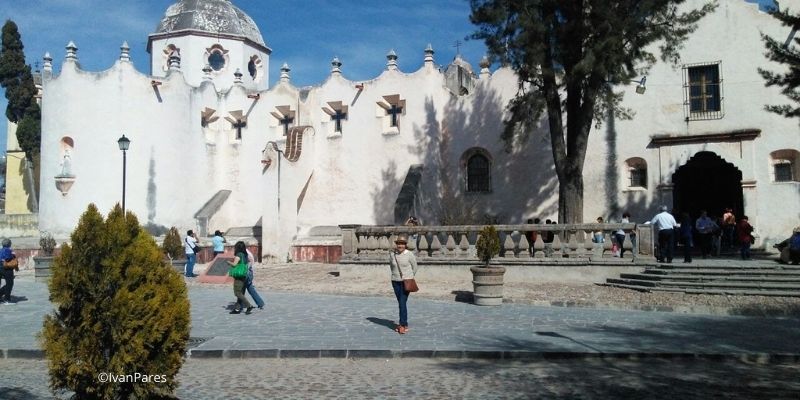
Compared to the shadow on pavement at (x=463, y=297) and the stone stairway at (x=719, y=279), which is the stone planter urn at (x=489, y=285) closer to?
the shadow on pavement at (x=463, y=297)

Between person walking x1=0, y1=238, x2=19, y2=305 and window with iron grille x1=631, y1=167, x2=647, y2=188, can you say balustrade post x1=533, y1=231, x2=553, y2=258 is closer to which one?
window with iron grille x1=631, y1=167, x2=647, y2=188

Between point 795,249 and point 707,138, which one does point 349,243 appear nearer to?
point 795,249

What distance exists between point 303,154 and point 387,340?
729 inches

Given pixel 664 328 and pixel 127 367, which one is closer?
pixel 127 367

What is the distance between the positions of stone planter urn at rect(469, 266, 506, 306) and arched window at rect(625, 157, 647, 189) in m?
11.2

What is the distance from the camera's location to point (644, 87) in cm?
2239

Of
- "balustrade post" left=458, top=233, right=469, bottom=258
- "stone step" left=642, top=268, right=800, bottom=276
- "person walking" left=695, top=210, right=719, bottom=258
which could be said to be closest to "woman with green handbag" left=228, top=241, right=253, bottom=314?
"balustrade post" left=458, top=233, right=469, bottom=258

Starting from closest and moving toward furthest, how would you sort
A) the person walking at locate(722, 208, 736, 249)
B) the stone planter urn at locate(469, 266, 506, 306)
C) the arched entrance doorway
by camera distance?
the stone planter urn at locate(469, 266, 506, 306)
the person walking at locate(722, 208, 736, 249)
the arched entrance doorway

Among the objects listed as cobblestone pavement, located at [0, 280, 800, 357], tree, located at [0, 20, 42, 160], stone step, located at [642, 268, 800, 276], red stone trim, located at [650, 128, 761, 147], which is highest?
tree, located at [0, 20, 42, 160]

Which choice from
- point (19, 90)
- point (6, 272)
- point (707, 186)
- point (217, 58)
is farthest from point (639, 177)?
point (19, 90)

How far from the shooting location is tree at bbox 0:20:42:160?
39.8 meters

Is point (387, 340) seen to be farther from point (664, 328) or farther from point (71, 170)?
point (71, 170)

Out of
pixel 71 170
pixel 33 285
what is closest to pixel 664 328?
pixel 33 285

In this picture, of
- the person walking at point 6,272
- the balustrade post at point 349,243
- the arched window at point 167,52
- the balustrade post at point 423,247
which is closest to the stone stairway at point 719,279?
the balustrade post at point 423,247
